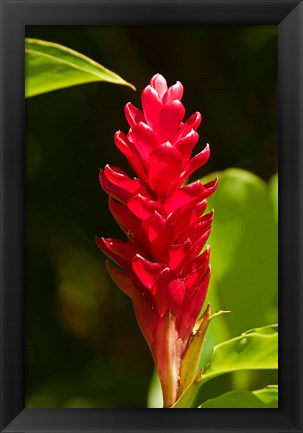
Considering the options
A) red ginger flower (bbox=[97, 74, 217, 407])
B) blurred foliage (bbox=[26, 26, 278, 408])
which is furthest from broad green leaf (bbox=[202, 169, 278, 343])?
red ginger flower (bbox=[97, 74, 217, 407])

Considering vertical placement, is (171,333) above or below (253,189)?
below

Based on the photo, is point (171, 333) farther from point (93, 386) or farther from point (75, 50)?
point (75, 50)

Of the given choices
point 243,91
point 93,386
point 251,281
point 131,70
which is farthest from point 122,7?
point 93,386
